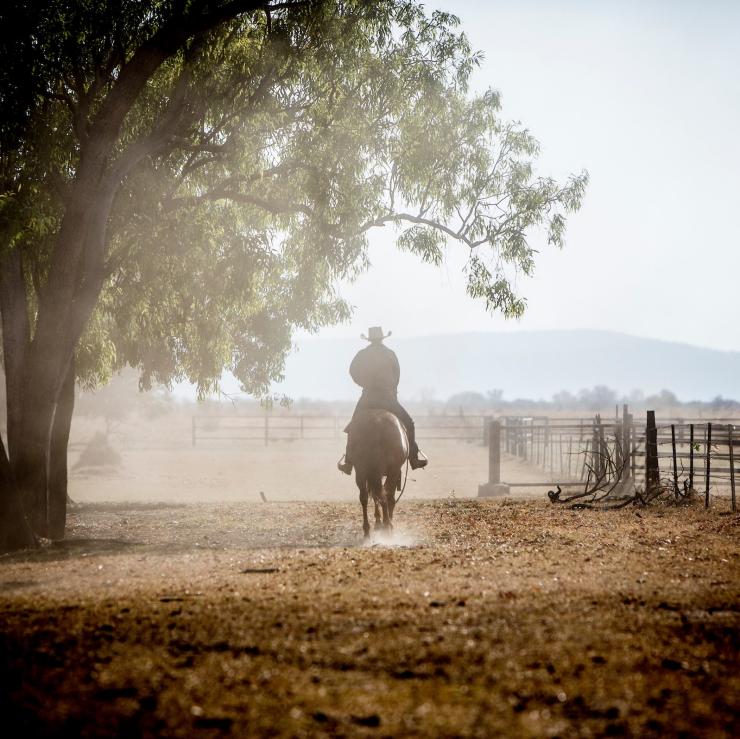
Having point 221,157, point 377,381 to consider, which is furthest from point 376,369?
point 221,157

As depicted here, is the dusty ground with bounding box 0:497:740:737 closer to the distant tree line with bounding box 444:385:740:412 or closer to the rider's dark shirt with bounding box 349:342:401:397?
the rider's dark shirt with bounding box 349:342:401:397

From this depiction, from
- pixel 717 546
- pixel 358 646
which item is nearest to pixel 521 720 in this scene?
pixel 358 646

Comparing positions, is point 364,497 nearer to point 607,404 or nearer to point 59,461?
point 59,461

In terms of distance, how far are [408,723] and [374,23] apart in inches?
441

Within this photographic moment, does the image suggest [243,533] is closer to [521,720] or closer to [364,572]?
[364,572]

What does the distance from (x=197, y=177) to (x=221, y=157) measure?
1.13 metres

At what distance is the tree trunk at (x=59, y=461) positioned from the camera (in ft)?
39.8

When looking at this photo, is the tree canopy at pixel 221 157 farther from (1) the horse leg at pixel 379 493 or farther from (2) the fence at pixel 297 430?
(2) the fence at pixel 297 430

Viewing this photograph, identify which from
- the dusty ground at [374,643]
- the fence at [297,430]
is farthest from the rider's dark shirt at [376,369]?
the fence at [297,430]

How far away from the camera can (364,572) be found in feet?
24.9

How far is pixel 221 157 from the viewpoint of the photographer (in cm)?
1276

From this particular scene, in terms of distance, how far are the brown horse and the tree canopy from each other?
397cm

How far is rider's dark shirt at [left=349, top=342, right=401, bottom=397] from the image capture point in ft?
36.9

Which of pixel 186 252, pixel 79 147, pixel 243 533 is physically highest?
pixel 79 147
